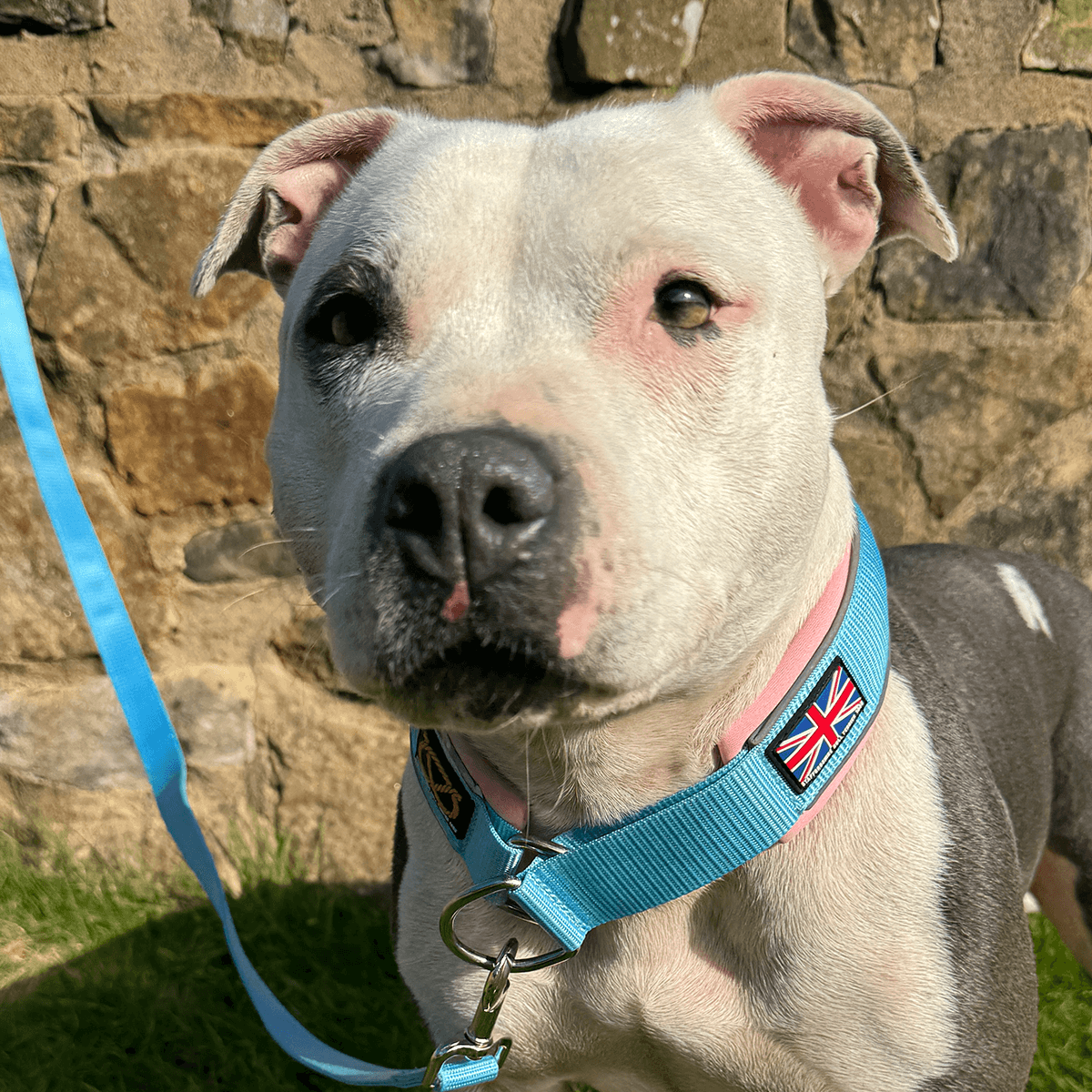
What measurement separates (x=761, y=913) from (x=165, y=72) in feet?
8.26

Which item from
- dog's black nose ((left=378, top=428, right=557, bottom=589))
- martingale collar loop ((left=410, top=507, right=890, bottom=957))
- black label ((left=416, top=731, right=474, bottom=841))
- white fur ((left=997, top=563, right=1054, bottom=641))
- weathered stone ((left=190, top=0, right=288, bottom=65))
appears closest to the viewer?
dog's black nose ((left=378, top=428, right=557, bottom=589))

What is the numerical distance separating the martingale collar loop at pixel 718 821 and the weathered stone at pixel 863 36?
1842mm

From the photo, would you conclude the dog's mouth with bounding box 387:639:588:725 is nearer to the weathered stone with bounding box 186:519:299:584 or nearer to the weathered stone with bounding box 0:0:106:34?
the weathered stone with bounding box 186:519:299:584

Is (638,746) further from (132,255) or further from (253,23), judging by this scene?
(253,23)

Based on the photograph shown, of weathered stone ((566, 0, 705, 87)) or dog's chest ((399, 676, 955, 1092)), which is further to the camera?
weathered stone ((566, 0, 705, 87))

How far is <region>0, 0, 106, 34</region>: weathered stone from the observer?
8.57 ft

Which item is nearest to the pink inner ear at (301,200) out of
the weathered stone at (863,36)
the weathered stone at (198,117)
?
the weathered stone at (198,117)

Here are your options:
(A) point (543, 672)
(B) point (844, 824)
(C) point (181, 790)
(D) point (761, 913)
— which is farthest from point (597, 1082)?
(A) point (543, 672)

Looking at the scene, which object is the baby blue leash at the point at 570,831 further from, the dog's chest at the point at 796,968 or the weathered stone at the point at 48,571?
the weathered stone at the point at 48,571

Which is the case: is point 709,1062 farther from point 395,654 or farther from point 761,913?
point 395,654

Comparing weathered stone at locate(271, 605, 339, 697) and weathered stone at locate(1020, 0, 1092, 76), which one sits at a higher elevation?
→ weathered stone at locate(1020, 0, 1092, 76)

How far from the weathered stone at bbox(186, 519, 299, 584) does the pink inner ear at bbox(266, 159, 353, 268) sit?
4.09 feet

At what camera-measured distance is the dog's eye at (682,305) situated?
1382mm

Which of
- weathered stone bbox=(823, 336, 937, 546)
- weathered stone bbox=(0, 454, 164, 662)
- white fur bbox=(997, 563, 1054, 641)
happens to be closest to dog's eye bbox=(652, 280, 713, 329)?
white fur bbox=(997, 563, 1054, 641)
